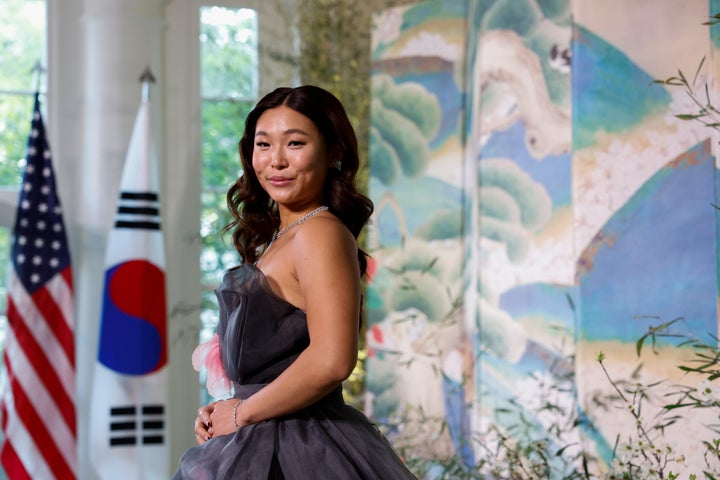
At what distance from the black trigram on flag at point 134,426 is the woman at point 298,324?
9.00ft

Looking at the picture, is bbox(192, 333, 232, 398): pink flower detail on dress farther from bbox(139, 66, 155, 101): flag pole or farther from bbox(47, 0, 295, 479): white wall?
bbox(47, 0, 295, 479): white wall

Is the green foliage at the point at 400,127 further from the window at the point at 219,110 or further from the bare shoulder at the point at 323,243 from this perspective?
the bare shoulder at the point at 323,243

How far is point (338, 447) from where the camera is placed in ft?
5.90

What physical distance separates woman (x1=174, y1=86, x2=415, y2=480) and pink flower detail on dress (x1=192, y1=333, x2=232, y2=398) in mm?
48

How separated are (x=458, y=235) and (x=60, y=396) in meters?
1.89

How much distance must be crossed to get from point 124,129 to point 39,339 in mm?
1091

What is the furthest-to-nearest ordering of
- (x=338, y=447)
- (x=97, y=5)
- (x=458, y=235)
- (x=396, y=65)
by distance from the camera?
(x=97, y=5) < (x=396, y=65) < (x=458, y=235) < (x=338, y=447)

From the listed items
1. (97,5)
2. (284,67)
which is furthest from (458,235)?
(97,5)

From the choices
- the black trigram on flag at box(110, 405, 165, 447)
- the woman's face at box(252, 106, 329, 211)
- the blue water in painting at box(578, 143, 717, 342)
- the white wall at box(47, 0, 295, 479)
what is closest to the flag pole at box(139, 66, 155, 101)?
the white wall at box(47, 0, 295, 479)

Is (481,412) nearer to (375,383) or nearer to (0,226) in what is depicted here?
(375,383)

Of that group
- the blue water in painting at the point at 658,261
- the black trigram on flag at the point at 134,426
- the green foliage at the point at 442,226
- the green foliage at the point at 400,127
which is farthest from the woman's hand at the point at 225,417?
the black trigram on flag at the point at 134,426

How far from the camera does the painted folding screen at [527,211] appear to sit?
2.90 meters

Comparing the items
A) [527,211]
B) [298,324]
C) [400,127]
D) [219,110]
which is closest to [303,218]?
[298,324]

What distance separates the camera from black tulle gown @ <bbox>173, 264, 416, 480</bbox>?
1.75 m
